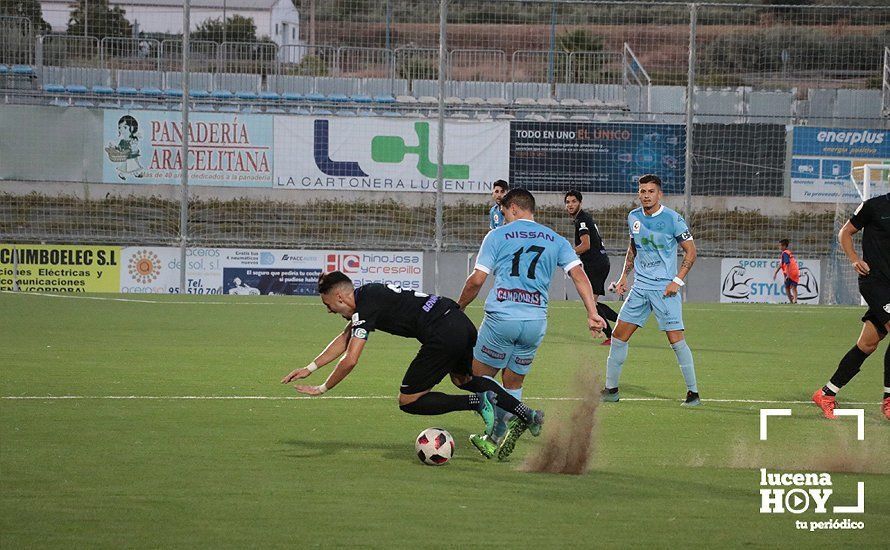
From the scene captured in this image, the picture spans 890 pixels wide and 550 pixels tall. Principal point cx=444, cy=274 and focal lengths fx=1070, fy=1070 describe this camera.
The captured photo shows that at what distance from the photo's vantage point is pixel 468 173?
91.5 feet

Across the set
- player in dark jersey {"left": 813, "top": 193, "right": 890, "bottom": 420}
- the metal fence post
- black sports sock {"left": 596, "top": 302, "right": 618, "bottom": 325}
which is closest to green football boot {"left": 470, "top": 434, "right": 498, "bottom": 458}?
player in dark jersey {"left": 813, "top": 193, "right": 890, "bottom": 420}

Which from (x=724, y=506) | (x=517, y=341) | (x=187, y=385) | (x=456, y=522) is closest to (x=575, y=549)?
(x=456, y=522)

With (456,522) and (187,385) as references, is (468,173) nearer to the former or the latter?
(187,385)

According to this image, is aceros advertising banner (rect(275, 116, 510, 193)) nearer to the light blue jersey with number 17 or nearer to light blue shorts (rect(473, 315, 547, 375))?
the light blue jersey with number 17

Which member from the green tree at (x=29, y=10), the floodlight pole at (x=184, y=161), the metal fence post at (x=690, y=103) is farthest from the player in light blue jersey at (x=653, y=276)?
the green tree at (x=29, y=10)

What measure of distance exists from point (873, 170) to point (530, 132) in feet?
30.3

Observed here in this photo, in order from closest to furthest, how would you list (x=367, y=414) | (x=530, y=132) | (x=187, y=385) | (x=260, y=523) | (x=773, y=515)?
1. (x=260, y=523)
2. (x=773, y=515)
3. (x=367, y=414)
4. (x=187, y=385)
5. (x=530, y=132)

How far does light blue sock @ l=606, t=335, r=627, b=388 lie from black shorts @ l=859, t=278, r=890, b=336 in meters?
2.36

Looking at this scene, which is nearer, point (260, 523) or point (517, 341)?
point (260, 523)

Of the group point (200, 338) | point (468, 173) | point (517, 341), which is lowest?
point (200, 338)

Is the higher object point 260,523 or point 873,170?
point 873,170

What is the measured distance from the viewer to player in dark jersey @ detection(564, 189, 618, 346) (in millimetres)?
15656

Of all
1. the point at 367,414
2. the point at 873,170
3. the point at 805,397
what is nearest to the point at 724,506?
the point at 367,414

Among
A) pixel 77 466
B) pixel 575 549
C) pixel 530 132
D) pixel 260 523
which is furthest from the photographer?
pixel 530 132
